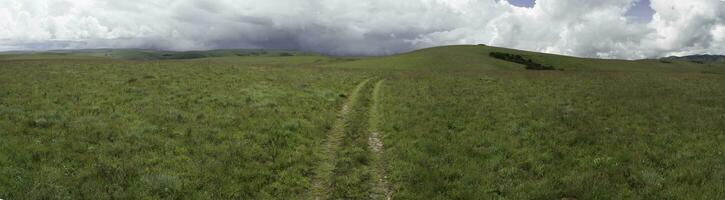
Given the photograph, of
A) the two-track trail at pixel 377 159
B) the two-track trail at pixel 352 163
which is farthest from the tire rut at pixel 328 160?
the two-track trail at pixel 377 159

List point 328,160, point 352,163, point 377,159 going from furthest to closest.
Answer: point 377,159
point 328,160
point 352,163

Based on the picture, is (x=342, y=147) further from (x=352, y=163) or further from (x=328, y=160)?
(x=352, y=163)

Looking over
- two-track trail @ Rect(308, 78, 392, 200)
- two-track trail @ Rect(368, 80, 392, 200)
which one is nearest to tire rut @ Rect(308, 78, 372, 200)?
two-track trail @ Rect(308, 78, 392, 200)

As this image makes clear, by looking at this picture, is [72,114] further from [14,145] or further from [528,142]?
[528,142]

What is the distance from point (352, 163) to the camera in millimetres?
13117

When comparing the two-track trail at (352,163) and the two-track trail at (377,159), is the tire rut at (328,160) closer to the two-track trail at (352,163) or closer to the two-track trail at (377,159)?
the two-track trail at (352,163)

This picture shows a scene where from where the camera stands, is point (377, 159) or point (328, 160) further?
point (377, 159)

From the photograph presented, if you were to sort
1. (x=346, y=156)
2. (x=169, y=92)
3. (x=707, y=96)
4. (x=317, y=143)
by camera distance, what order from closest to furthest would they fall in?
1. (x=346, y=156)
2. (x=317, y=143)
3. (x=169, y=92)
4. (x=707, y=96)

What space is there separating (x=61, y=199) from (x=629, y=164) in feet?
50.2

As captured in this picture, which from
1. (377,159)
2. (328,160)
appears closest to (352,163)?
(328,160)

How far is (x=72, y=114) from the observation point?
59.0 feet

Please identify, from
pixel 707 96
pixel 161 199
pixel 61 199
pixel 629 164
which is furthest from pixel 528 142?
pixel 707 96

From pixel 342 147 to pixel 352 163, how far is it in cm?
210

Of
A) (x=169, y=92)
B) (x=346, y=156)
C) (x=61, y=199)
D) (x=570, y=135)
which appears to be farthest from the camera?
(x=169, y=92)
